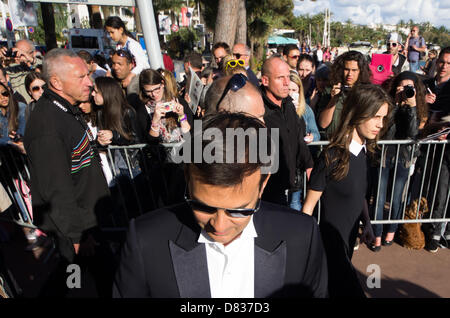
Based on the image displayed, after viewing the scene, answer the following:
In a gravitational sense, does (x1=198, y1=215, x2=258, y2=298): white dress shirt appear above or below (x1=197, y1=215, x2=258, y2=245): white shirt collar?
below

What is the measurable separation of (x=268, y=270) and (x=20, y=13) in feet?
38.0

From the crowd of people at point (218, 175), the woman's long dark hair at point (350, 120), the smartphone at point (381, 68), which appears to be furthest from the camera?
the smartphone at point (381, 68)

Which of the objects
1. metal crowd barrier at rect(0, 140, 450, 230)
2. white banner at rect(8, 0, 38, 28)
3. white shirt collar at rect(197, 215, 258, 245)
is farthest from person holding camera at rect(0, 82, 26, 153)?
white banner at rect(8, 0, 38, 28)

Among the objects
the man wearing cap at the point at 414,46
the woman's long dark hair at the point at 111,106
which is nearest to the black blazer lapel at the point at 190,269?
the woman's long dark hair at the point at 111,106

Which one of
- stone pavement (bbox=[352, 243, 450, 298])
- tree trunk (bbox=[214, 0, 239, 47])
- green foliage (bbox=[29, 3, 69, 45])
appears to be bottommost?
stone pavement (bbox=[352, 243, 450, 298])

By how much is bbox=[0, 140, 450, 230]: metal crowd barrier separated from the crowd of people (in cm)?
3

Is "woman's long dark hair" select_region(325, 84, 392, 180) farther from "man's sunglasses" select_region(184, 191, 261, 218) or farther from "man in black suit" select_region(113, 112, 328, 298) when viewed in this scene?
"man's sunglasses" select_region(184, 191, 261, 218)

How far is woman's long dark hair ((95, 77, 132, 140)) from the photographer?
3439 mm

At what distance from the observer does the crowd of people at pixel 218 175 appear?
1.33 metres

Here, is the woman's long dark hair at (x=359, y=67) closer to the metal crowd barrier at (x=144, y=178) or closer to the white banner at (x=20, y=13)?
the metal crowd barrier at (x=144, y=178)

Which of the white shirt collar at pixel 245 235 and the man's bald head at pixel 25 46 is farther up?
the man's bald head at pixel 25 46

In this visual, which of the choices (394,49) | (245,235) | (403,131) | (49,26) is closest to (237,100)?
(245,235)

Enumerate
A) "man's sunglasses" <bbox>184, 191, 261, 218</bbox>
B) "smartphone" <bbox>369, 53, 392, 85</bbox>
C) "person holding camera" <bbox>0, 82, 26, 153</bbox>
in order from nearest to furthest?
1. "man's sunglasses" <bbox>184, 191, 261, 218</bbox>
2. "person holding camera" <bbox>0, 82, 26, 153</bbox>
3. "smartphone" <bbox>369, 53, 392, 85</bbox>
